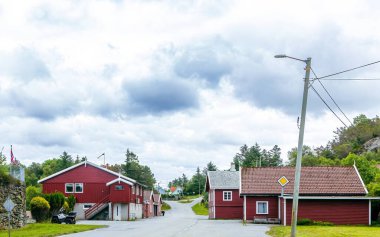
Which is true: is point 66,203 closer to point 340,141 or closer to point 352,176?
point 352,176

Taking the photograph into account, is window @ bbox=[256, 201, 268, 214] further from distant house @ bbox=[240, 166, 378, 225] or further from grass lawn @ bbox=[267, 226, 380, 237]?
grass lawn @ bbox=[267, 226, 380, 237]

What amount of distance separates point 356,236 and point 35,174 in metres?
131

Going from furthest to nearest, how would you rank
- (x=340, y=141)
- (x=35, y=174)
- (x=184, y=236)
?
(x=35, y=174) < (x=340, y=141) < (x=184, y=236)

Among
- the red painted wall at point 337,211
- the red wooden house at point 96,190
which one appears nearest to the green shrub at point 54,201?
the red wooden house at point 96,190

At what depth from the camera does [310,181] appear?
5322cm

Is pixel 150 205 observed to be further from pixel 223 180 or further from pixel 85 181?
pixel 85 181

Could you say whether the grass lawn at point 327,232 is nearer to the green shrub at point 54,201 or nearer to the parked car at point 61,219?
the parked car at point 61,219

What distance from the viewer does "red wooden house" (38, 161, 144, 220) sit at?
64.2 meters

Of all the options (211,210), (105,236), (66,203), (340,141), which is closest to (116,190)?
(66,203)

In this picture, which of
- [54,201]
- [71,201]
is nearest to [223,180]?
[71,201]

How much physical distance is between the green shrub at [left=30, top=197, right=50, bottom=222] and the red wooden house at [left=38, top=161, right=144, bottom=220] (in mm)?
15544

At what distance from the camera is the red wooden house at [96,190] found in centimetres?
6425

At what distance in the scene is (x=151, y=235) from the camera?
29.5 meters

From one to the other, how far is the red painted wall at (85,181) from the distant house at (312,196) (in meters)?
19.1
